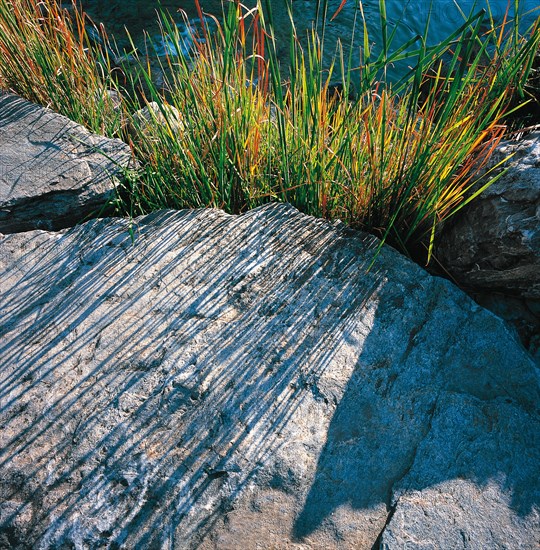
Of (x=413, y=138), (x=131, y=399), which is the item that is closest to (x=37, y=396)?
(x=131, y=399)

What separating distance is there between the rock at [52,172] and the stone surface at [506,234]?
1.40m

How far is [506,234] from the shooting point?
6.15 ft

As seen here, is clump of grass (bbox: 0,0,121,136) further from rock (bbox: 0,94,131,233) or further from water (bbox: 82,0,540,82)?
water (bbox: 82,0,540,82)

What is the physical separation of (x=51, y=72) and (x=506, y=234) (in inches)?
90.1

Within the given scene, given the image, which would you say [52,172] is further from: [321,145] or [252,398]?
[252,398]

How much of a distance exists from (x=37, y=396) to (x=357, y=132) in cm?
149

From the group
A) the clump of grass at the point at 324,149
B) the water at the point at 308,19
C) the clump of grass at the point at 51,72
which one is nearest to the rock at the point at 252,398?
the clump of grass at the point at 324,149

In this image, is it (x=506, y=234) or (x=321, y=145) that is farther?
(x=321, y=145)

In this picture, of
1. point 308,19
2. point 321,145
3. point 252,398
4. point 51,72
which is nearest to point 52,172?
point 51,72

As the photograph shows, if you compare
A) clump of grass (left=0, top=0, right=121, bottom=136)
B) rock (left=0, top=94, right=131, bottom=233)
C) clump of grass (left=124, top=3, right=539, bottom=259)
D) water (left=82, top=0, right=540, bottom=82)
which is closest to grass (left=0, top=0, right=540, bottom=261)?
clump of grass (left=124, top=3, right=539, bottom=259)

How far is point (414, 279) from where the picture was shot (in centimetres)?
188

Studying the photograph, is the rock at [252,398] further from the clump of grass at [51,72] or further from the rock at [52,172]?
the clump of grass at [51,72]

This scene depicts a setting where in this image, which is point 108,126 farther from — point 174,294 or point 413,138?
point 413,138

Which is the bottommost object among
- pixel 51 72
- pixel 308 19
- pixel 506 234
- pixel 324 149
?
pixel 308 19
